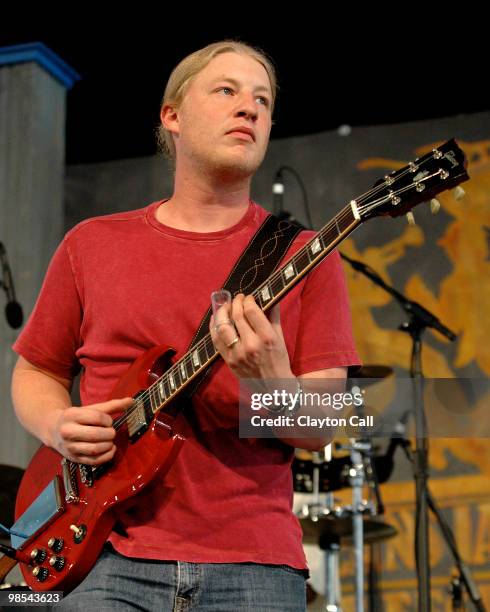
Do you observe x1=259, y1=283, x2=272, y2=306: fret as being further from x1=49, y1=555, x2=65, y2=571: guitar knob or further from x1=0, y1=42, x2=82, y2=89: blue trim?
x1=0, y1=42, x2=82, y2=89: blue trim

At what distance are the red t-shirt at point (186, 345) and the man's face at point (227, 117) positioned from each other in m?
0.15

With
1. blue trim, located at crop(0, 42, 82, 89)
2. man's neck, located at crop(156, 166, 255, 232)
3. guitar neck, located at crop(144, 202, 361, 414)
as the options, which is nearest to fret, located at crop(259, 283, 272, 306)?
guitar neck, located at crop(144, 202, 361, 414)

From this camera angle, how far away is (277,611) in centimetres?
170

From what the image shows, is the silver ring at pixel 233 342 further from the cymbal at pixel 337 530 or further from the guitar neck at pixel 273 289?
the cymbal at pixel 337 530

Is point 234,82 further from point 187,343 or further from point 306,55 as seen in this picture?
point 306,55

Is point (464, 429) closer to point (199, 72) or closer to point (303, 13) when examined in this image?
point (303, 13)

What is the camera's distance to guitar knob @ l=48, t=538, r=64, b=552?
1.92 meters

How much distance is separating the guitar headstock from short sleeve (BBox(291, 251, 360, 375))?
21cm

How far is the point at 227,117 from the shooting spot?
2.15 m

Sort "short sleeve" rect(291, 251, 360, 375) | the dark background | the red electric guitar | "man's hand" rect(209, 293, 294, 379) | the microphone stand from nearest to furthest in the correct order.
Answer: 1. "man's hand" rect(209, 293, 294, 379)
2. the red electric guitar
3. "short sleeve" rect(291, 251, 360, 375)
4. the microphone stand
5. the dark background

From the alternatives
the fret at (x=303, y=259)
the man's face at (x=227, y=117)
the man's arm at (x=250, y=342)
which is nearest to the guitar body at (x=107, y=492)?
the man's arm at (x=250, y=342)

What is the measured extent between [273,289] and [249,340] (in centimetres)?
20

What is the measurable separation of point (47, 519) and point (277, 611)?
62 cm

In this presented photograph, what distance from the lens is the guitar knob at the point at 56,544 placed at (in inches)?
75.5
